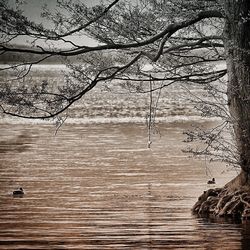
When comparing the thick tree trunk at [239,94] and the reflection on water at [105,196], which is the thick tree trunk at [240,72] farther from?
the reflection on water at [105,196]

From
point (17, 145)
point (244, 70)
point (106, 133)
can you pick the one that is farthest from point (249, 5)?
point (106, 133)

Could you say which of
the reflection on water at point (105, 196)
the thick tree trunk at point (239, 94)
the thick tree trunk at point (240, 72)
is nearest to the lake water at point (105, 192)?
the reflection on water at point (105, 196)

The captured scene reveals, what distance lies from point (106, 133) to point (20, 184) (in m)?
18.3

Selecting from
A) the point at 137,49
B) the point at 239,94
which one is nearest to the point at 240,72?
the point at 239,94

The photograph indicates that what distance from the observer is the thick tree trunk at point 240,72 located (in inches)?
503

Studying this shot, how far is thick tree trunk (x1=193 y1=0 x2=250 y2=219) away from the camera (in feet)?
41.9

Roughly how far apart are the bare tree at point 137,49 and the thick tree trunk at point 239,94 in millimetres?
15

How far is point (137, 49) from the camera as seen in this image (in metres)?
15.4

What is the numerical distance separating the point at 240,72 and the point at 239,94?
346 mm

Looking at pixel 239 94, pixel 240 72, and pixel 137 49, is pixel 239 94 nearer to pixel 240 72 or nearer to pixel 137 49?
pixel 240 72

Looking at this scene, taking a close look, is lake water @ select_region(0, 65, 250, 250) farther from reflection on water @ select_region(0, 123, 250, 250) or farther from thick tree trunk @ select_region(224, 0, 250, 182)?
thick tree trunk @ select_region(224, 0, 250, 182)

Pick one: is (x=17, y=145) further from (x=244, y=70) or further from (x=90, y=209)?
(x=244, y=70)

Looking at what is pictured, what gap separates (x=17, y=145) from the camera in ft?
104

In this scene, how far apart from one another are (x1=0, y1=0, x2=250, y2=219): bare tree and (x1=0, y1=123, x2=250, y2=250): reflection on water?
5.19ft
